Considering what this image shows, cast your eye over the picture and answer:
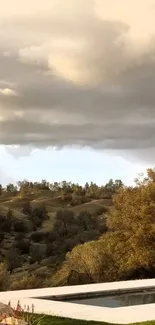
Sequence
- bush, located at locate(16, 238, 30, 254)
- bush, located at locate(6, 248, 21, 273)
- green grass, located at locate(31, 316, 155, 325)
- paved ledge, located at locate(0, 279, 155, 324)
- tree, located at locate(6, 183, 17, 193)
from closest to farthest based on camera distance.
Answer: green grass, located at locate(31, 316, 155, 325), paved ledge, located at locate(0, 279, 155, 324), bush, located at locate(6, 248, 21, 273), bush, located at locate(16, 238, 30, 254), tree, located at locate(6, 183, 17, 193)

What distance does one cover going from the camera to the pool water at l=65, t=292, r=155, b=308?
37.5 feet

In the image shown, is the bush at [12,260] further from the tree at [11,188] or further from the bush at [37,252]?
the tree at [11,188]

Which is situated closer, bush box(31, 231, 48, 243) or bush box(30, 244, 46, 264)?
bush box(30, 244, 46, 264)

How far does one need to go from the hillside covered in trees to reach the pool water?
363cm

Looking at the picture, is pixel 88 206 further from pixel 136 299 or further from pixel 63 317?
pixel 63 317

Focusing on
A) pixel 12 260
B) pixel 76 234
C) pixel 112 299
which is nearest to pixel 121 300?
pixel 112 299

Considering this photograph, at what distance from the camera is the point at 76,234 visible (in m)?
32.4

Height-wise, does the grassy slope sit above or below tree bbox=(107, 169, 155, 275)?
above

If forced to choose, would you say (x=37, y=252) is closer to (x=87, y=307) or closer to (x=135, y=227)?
(x=135, y=227)

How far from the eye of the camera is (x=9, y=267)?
27125 mm

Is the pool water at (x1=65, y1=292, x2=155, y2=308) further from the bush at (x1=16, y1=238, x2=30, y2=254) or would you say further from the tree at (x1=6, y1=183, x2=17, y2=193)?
the tree at (x1=6, y1=183, x2=17, y2=193)

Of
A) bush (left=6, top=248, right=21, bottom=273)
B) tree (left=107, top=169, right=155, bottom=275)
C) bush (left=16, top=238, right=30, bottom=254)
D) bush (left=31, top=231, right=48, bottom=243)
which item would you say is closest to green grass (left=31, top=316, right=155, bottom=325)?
tree (left=107, top=169, right=155, bottom=275)

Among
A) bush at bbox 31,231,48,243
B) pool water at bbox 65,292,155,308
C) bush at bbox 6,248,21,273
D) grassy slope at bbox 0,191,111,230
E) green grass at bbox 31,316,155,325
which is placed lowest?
green grass at bbox 31,316,155,325

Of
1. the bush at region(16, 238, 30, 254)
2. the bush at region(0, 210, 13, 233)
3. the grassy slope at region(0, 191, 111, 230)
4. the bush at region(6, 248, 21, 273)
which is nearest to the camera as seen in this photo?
the bush at region(6, 248, 21, 273)
